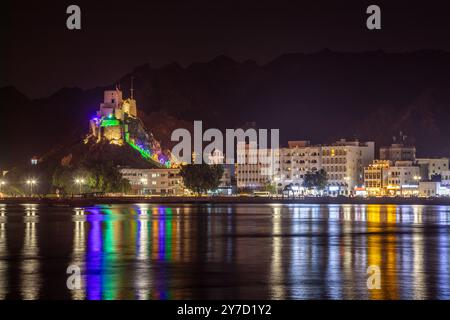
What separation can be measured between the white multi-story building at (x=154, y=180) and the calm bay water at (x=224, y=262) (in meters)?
124

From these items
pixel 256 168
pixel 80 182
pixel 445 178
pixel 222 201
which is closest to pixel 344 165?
pixel 445 178

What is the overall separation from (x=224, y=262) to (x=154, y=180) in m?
153

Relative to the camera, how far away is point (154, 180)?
7500 inches

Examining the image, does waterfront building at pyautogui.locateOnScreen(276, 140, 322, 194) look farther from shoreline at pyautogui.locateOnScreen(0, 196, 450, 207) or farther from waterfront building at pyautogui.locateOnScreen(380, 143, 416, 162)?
waterfront building at pyautogui.locateOnScreen(380, 143, 416, 162)

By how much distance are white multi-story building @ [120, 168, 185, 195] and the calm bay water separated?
408 ft

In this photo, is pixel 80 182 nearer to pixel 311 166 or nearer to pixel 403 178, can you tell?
pixel 311 166

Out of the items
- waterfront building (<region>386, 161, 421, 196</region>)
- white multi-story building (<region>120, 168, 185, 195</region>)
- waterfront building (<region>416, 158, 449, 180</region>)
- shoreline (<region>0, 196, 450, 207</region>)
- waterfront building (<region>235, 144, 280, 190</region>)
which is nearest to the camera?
shoreline (<region>0, 196, 450, 207</region>)

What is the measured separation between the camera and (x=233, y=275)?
3328cm

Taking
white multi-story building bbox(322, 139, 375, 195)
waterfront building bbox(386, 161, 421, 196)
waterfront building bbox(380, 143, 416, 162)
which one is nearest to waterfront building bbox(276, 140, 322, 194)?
white multi-story building bbox(322, 139, 375, 195)

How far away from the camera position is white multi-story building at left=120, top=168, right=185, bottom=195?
621ft

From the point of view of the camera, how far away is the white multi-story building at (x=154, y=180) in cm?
18938
